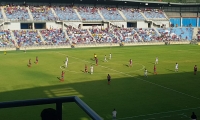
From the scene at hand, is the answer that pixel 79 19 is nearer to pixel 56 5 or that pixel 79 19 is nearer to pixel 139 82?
pixel 56 5

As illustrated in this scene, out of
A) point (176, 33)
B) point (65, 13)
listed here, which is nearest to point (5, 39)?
point (65, 13)

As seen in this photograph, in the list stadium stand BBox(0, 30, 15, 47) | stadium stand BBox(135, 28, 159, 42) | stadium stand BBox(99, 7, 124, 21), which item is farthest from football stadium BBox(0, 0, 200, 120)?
stadium stand BBox(99, 7, 124, 21)

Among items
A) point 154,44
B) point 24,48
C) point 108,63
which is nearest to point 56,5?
point 24,48

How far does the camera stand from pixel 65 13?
81062 millimetres

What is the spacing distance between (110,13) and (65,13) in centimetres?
1565

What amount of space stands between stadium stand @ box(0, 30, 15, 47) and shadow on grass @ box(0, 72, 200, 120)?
38346 mm

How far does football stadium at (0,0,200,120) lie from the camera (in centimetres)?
1853

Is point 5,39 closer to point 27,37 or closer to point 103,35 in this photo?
point 27,37

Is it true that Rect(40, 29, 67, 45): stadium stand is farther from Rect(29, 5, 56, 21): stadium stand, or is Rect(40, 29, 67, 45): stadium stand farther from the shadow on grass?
the shadow on grass

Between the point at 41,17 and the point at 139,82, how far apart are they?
54.2m

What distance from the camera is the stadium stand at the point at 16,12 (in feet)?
239

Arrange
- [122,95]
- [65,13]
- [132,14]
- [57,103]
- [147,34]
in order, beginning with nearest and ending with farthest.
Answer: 1. [57,103]
2. [122,95]
3. [65,13]
4. [147,34]
5. [132,14]

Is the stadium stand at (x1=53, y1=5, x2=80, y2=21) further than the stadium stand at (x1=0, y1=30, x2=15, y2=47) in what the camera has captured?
Yes

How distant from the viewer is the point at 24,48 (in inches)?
2479
